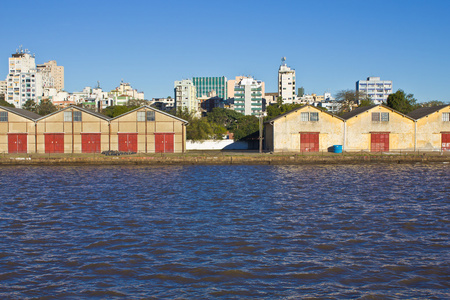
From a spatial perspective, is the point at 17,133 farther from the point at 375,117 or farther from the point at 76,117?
the point at 375,117

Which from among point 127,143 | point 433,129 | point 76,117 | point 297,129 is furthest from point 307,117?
point 76,117

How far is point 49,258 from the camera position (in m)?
15.1

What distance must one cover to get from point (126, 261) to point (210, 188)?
17.9 m

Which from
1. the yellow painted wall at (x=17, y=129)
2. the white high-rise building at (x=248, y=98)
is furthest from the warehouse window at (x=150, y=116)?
the white high-rise building at (x=248, y=98)

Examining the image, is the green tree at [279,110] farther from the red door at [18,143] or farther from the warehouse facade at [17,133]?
the red door at [18,143]

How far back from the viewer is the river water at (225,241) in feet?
41.5

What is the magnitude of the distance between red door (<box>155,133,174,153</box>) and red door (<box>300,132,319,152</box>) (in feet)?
54.8

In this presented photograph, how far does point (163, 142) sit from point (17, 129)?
18804 millimetres

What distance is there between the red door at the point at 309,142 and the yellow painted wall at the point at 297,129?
43cm

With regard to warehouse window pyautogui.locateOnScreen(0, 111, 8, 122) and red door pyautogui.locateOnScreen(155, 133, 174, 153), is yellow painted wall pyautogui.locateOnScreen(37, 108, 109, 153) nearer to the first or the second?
warehouse window pyautogui.locateOnScreen(0, 111, 8, 122)

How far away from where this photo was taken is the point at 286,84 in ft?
613

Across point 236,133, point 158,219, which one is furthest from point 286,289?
point 236,133

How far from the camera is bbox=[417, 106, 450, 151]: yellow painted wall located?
2367 inches

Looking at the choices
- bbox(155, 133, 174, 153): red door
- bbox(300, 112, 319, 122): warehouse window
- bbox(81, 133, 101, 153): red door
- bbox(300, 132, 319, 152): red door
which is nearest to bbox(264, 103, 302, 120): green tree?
bbox(300, 112, 319, 122): warehouse window
